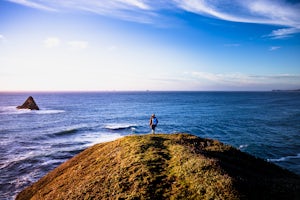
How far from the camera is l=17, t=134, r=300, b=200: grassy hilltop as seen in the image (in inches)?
492

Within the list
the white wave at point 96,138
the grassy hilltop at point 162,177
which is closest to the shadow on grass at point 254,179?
the grassy hilltop at point 162,177

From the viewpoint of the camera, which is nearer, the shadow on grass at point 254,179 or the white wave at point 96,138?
the shadow on grass at point 254,179

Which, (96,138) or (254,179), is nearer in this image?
(254,179)

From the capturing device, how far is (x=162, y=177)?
14352mm

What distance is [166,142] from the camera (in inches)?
872

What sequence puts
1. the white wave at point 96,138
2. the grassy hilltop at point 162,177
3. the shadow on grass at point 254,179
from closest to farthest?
1. the shadow on grass at point 254,179
2. the grassy hilltop at point 162,177
3. the white wave at point 96,138


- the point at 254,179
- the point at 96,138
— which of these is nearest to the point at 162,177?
the point at 254,179

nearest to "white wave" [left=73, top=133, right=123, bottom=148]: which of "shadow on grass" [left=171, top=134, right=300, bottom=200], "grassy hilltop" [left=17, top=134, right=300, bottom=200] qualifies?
"grassy hilltop" [left=17, top=134, right=300, bottom=200]

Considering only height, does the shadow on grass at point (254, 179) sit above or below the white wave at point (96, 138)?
above

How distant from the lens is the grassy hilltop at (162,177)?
12.5m

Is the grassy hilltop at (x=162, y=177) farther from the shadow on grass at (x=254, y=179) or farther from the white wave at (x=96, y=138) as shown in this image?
the white wave at (x=96, y=138)

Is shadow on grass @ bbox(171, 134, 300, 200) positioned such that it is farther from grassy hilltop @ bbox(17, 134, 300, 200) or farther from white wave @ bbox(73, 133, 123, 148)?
white wave @ bbox(73, 133, 123, 148)

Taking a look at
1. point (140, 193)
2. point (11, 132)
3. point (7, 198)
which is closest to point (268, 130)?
point (140, 193)

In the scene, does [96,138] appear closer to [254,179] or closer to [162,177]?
[162,177]
